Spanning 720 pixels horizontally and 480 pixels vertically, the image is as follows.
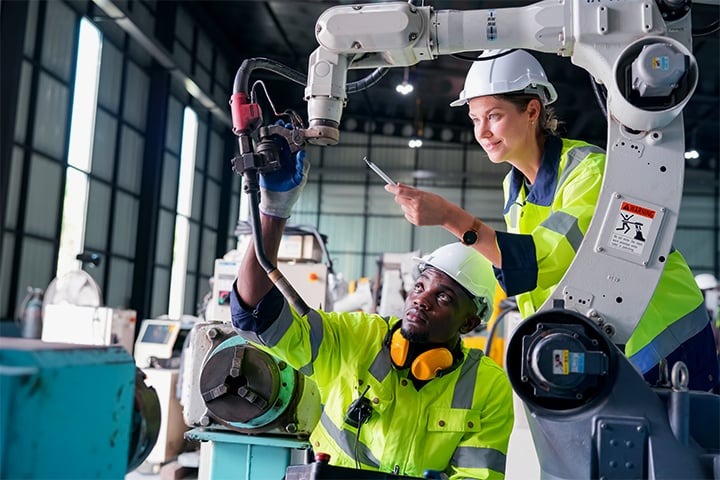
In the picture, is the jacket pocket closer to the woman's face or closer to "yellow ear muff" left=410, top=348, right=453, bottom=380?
"yellow ear muff" left=410, top=348, right=453, bottom=380

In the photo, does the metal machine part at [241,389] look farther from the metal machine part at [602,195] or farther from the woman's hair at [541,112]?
the woman's hair at [541,112]

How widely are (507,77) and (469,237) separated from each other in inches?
23.6

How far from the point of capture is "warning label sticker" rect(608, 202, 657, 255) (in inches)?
61.4

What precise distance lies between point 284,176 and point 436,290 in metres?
0.77

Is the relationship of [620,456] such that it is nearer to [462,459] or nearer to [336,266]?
[462,459]

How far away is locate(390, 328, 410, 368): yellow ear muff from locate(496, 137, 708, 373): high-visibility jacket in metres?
0.36

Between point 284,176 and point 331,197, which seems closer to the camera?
point 284,176

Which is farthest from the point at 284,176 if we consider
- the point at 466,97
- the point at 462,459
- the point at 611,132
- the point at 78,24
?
the point at 78,24

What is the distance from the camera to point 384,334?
2.19 m

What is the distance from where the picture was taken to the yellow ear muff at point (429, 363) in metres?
2.06

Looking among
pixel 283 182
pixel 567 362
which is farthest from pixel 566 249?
pixel 283 182

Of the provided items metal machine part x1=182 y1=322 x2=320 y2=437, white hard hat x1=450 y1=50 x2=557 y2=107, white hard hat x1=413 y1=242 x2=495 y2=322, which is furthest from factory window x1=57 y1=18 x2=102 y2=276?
white hard hat x1=450 y1=50 x2=557 y2=107

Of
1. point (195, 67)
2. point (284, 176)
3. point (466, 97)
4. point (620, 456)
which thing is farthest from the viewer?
point (195, 67)

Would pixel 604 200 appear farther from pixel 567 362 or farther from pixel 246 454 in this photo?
pixel 246 454
